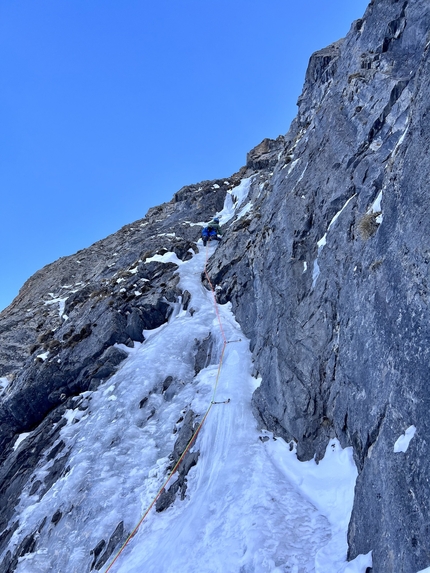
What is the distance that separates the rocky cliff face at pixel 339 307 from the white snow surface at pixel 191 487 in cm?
76

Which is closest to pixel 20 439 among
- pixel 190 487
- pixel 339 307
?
pixel 190 487

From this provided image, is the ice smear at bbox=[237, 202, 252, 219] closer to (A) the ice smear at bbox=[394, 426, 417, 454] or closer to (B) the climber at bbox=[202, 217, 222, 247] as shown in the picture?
(B) the climber at bbox=[202, 217, 222, 247]

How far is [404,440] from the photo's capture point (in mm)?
7129

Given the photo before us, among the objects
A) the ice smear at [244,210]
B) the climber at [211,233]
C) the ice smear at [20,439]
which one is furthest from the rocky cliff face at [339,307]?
the climber at [211,233]

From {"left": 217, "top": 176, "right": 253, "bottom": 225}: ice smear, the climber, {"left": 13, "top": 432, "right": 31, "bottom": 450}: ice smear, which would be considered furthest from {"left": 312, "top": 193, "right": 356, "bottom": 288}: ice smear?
{"left": 217, "top": 176, "right": 253, "bottom": 225}: ice smear

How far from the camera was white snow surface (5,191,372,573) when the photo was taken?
382 inches

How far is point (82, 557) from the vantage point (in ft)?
40.3

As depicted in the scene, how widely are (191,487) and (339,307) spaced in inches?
296

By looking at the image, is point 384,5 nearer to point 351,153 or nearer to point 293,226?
point 351,153

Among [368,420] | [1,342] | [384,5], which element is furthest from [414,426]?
[1,342]

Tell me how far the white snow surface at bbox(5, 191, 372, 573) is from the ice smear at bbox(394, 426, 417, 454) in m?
2.26

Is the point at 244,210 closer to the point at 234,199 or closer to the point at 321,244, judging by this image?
the point at 234,199

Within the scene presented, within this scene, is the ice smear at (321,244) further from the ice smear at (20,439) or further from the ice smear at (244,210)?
the ice smear at (244,210)

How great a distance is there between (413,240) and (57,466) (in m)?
16.0
